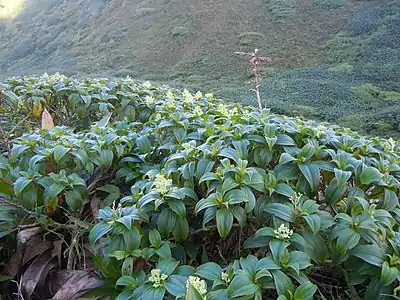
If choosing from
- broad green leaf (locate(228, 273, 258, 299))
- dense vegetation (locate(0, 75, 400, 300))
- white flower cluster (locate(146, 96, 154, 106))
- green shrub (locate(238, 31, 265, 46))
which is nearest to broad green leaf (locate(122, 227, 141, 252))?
dense vegetation (locate(0, 75, 400, 300))

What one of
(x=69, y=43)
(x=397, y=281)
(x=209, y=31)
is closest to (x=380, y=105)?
(x=209, y=31)

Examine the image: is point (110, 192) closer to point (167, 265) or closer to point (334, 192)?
point (167, 265)

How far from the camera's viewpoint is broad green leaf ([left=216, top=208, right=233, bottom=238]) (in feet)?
3.84

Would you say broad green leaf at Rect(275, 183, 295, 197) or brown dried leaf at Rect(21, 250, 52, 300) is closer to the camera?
broad green leaf at Rect(275, 183, 295, 197)

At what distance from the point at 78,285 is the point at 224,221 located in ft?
1.93

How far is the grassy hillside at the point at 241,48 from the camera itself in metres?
9.05

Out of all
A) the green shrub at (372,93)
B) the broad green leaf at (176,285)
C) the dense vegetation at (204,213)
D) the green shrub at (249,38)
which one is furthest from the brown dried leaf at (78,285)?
the green shrub at (249,38)

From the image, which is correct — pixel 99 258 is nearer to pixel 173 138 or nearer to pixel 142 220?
pixel 142 220

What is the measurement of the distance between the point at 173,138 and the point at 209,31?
1232cm

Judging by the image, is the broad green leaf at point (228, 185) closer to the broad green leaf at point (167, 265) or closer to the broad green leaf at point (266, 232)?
the broad green leaf at point (266, 232)

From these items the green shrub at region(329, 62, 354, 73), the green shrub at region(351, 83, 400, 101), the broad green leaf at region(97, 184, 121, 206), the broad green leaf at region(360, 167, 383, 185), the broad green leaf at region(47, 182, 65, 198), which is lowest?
the green shrub at region(329, 62, 354, 73)

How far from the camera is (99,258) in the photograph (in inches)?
52.7

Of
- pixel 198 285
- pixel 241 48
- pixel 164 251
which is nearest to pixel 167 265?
pixel 164 251

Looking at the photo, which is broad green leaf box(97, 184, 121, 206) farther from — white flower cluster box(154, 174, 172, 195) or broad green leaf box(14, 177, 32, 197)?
white flower cluster box(154, 174, 172, 195)
